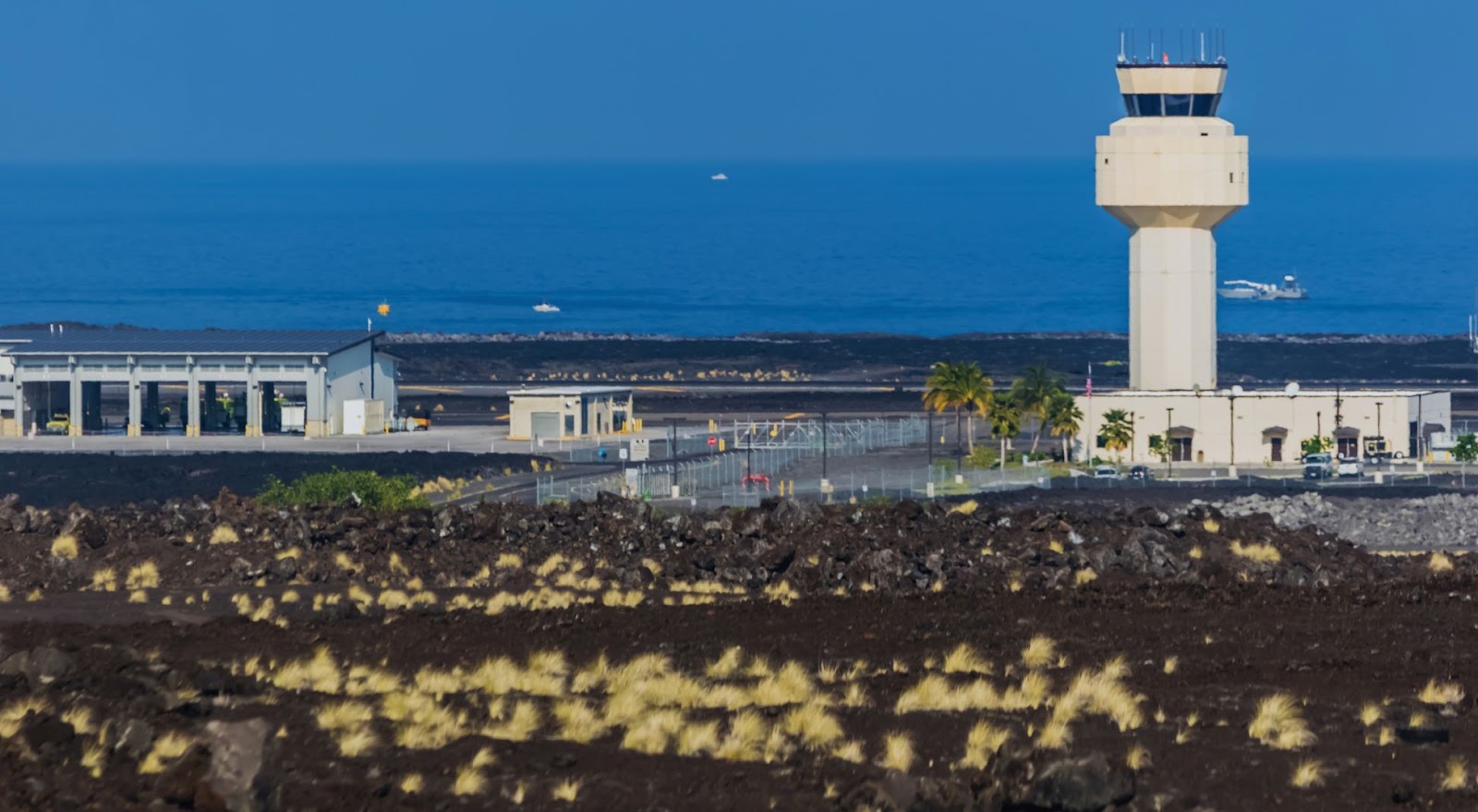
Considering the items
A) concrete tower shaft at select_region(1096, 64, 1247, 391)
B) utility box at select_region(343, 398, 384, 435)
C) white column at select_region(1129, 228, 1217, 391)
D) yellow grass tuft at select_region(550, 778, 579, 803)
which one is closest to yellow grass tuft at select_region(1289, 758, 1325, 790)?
yellow grass tuft at select_region(550, 778, 579, 803)

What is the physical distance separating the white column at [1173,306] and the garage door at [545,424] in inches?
902

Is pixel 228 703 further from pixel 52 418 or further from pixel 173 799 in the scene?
pixel 52 418

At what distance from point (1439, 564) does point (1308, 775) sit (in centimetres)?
2736

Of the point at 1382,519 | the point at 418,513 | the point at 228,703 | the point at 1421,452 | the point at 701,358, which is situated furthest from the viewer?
the point at 701,358

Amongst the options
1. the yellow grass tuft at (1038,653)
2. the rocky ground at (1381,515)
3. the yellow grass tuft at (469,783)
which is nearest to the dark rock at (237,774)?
the yellow grass tuft at (469,783)

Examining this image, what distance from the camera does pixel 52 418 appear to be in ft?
335

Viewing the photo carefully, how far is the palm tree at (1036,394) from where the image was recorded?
283ft

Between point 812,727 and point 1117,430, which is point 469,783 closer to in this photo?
point 812,727

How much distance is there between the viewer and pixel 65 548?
149 ft

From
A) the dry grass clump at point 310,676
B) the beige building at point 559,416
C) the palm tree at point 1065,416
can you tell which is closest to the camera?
the dry grass clump at point 310,676

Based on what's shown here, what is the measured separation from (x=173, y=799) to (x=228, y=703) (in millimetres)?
5625

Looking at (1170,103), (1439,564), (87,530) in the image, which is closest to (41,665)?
(87,530)

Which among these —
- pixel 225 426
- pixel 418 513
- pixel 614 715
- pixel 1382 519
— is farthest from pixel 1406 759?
pixel 225 426

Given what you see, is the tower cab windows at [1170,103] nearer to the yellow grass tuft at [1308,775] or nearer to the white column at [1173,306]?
the white column at [1173,306]
